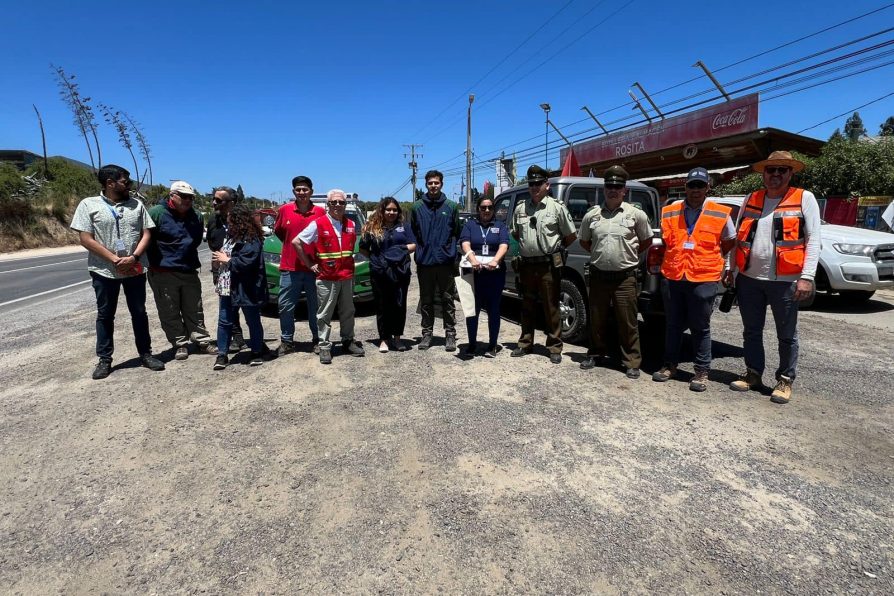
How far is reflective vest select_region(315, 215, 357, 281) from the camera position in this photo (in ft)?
16.2

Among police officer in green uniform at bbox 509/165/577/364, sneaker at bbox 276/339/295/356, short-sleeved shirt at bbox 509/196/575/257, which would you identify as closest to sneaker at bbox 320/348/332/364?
sneaker at bbox 276/339/295/356

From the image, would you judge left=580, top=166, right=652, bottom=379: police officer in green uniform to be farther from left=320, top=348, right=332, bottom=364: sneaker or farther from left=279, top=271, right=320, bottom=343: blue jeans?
left=279, top=271, right=320, bottom=343: blue jeans

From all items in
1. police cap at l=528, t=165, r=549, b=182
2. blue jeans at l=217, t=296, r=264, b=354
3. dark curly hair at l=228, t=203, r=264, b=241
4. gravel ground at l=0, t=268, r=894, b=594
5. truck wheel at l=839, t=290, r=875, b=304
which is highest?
police cap at l=528, t=165, r=549, b=182

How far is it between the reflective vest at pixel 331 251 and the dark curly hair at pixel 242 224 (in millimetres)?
639

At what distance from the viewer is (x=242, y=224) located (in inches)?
190

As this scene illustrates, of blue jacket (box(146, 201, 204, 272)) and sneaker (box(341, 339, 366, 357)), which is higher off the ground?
blue jacket (box(146, 201, 204, 272))

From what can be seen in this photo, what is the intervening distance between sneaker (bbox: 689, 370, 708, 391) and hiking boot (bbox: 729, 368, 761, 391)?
0.23 meters

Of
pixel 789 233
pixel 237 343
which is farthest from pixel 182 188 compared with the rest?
pixel 789 233

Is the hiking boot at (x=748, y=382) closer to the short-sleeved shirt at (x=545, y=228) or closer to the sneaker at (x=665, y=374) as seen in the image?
the sneaker at (x=665, y=374)

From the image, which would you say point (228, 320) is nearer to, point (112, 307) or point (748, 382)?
point (112, 307)

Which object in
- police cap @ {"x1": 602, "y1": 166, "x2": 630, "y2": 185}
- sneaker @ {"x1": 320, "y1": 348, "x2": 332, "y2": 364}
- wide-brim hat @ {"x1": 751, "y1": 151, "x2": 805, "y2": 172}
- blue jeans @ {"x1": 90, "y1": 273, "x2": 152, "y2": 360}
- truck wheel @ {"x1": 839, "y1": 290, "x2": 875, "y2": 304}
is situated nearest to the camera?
wide-brim hat @ {"x1": 751, "y1": 151, "x2": 805, "y2": 172}

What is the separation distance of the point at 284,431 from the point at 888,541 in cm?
349

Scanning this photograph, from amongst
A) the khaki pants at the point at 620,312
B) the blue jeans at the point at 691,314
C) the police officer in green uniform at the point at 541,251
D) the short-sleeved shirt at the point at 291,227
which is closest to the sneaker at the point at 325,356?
the short-sleeved shirt at the point at 291,227

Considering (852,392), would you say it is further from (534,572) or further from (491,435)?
(534,572)
